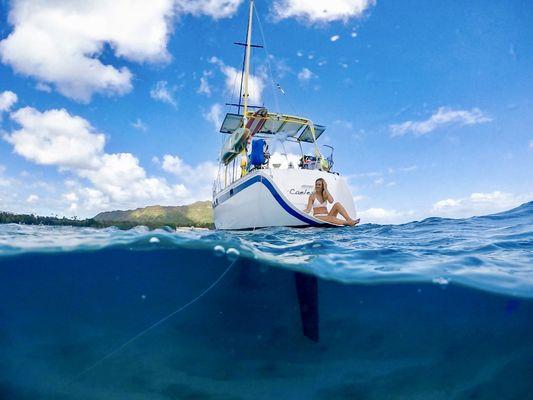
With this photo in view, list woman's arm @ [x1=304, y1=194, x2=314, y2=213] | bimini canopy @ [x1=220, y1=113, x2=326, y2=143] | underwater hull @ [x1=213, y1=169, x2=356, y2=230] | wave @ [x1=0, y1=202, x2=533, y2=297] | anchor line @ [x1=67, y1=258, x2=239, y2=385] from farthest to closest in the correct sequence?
bimini canopy @ [x1=220, y1=113, x2=326, y2=143]
underwater hull @ [x1=213, y1=169, x2=356, y2=230]
woman's arm @ [x1=304, y1=194, x2=314, y2=213]
wave @ [x1=0, y1=202, x2=533, y2=297]
anchor line @ [x1=67, y1=258, x2=239, y2=385]

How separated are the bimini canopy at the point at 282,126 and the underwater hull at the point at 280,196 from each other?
163 inches

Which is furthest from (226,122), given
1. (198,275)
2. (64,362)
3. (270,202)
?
(64,362)

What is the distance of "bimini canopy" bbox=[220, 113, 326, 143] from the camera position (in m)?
15.8

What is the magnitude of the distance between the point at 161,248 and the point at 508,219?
9748 mm

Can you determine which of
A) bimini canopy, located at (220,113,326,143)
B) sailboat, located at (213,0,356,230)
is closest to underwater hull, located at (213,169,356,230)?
sailboat, located at (213,0,356,230)

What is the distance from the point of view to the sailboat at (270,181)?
11133 millimetres

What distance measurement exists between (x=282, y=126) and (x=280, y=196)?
6.62 metres

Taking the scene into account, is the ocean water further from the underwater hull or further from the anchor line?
the underwater hull

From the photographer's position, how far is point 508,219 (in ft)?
30.9

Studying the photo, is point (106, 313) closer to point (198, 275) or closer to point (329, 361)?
point (198, 275)

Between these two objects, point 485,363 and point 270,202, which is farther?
point 270,202

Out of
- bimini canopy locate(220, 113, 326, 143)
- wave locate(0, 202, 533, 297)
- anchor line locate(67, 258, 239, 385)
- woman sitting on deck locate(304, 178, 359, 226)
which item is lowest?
anchor line locate(67, 258, 239, 385)

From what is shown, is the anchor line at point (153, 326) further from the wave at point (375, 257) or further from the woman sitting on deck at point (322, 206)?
the woman sitting on deck at point (322, 206)

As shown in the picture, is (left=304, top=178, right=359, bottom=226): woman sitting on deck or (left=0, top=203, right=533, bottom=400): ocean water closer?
(left=0, top=203, right=533, bottom=400): ocean water
